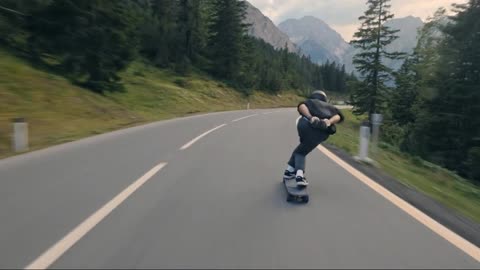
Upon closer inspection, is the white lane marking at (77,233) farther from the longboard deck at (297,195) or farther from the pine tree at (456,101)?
the pine tree at (456,101)

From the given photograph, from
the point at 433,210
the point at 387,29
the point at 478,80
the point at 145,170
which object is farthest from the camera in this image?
the point at 387,29

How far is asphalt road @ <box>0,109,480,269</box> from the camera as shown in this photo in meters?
3.88

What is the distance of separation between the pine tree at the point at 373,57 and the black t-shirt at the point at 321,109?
38618mm

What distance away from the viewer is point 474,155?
21.0m

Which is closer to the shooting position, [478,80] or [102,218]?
[102,218]

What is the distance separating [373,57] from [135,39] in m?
25.8

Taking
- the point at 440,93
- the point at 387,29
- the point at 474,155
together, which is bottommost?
the point at 474,155

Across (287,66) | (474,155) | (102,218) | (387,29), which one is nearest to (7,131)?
(102,218)

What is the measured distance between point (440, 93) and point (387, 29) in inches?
698

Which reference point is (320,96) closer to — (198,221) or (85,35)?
(198,221)

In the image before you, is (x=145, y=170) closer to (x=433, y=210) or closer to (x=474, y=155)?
(x=433, y=210)

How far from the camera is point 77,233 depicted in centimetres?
448

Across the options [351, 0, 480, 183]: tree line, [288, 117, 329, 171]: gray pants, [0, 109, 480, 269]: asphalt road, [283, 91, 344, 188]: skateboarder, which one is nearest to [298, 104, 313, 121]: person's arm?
[283, 91, 344, 188]: skateboarder

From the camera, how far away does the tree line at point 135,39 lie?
25.3 meters
